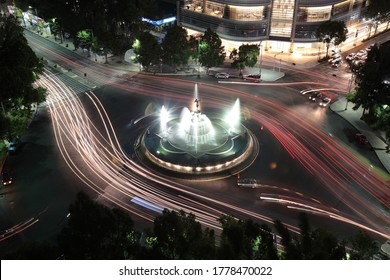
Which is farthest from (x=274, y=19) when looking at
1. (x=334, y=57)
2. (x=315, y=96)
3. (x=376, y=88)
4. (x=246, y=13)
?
(x=376, y=88)

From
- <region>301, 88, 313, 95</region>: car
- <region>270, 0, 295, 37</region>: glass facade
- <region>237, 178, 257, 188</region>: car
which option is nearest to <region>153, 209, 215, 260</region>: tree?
<region>237, 178, 257, 188</region>: car

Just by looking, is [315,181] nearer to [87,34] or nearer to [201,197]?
[201,197]

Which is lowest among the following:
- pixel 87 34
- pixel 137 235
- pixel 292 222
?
pixel 292 222

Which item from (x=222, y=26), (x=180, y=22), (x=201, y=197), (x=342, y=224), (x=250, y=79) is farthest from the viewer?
(x=180, y=22)

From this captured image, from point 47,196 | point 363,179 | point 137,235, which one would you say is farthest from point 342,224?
point 47,196

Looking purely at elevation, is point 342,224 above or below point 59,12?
below

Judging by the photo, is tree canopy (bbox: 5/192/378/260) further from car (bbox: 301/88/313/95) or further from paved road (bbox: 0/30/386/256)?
car (bbox: 301/88/313/95)

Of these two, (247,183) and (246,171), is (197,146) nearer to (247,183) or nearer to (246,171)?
(246,171)

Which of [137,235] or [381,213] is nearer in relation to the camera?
[137,235]
